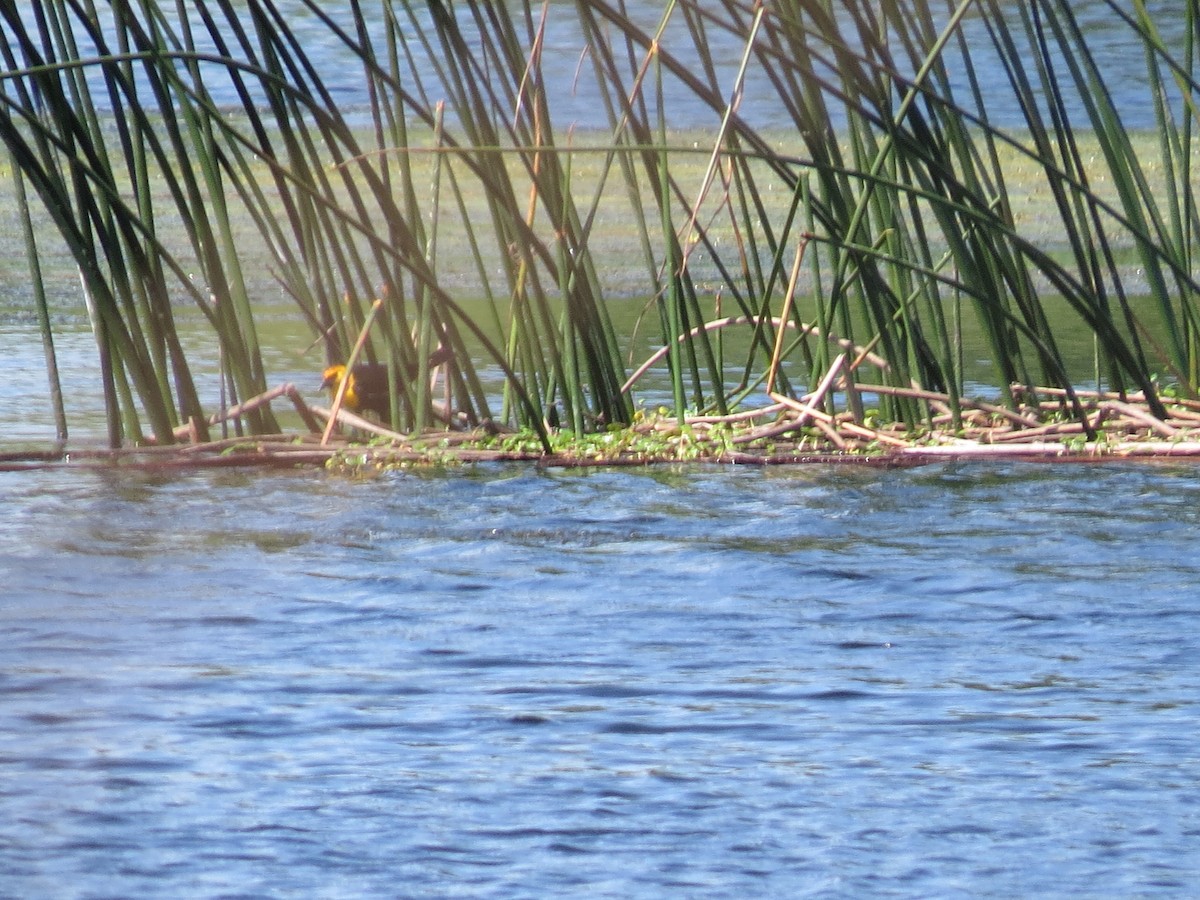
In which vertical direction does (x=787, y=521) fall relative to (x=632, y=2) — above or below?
below

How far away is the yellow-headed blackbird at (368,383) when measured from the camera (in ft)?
14.3

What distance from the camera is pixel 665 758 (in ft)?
7.30

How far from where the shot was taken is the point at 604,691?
98.0 inches

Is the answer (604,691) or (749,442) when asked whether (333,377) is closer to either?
(749,442)

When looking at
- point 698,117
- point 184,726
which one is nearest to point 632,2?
point 698,117

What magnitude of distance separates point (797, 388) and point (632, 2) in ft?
27.4

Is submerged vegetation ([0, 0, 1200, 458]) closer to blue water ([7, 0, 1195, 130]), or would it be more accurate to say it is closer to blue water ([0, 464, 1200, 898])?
blue water ([0, 464, 1200, 898])

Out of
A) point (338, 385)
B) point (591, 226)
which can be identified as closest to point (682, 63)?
point (591, 226)

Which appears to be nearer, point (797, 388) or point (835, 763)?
point (835, 763)

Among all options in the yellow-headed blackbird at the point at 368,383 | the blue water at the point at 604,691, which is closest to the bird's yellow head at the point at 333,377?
the yellow-headed blackbird at the point at 368,383

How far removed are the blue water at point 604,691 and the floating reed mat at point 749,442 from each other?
279 millimetres

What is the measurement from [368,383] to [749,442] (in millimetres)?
828

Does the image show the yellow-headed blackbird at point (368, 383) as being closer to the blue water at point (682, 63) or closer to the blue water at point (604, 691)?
the blue water at point (604, 691)

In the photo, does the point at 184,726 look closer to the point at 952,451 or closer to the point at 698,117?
the point at 952,451
